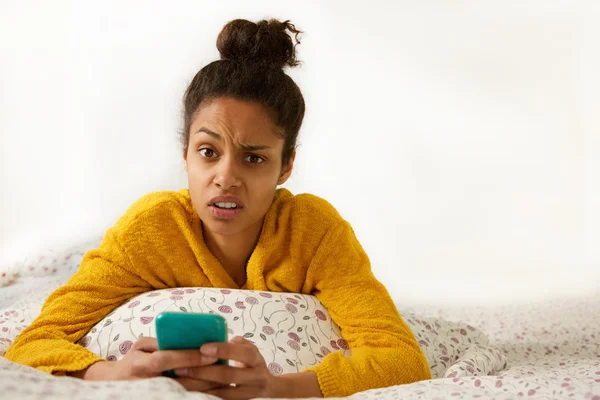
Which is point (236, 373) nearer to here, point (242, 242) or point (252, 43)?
point (242, 242)

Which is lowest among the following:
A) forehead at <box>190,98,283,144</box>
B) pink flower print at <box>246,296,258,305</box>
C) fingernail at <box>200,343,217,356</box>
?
pink flower print at <box>246,296,258,305</box>

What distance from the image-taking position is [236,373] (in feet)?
3.38

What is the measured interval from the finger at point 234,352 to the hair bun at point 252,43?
72cm

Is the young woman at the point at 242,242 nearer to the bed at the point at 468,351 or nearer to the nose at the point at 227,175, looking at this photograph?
the nose at the point at 227,175

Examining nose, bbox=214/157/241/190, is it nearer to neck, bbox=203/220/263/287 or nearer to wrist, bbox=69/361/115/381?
neck, bbox=203/220/263/287

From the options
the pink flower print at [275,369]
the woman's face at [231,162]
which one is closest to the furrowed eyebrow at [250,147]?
the woman's face at [231,162]

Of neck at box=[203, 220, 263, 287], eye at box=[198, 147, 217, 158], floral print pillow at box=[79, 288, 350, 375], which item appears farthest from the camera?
neck at box=[203, 220, 263, 287]

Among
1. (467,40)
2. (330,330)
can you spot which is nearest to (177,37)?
(467,40)

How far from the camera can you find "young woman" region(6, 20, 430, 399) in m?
1.34

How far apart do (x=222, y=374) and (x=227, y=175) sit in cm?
46

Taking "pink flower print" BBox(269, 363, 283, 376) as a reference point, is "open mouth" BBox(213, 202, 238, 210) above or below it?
above

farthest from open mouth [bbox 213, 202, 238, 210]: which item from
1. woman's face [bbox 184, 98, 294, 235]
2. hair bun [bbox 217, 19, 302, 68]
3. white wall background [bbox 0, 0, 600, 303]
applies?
white wall background [bbox 0, 0, 600, 303]

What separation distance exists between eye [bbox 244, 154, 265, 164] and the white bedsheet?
1.83 feet

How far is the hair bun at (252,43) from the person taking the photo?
1.55 meters
